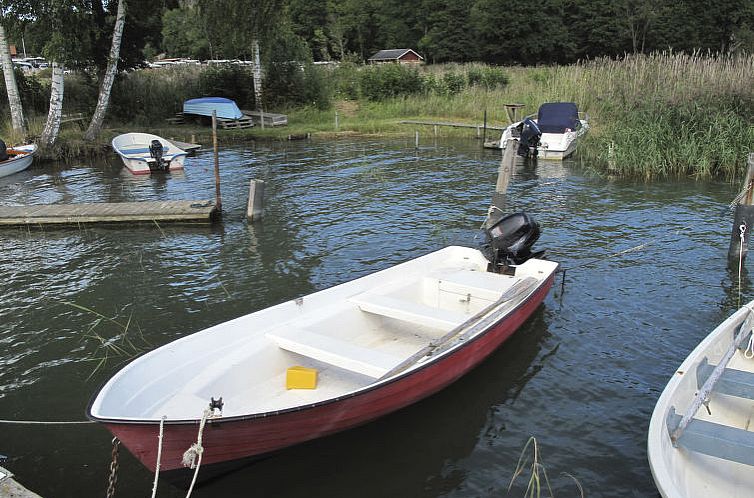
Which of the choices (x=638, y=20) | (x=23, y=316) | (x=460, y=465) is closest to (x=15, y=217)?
(x=23, y=316)

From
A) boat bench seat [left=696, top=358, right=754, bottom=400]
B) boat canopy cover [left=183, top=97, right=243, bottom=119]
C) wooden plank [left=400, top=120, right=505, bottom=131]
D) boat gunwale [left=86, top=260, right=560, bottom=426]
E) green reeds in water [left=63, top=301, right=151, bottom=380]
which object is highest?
boat canopy cover [left=183, top=97, right=243, bottom=119]

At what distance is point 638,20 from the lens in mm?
55625

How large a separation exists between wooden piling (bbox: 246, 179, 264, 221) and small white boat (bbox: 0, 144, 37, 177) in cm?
1015

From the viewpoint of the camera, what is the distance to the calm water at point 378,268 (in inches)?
203

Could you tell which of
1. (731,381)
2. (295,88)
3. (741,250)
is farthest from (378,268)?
(295,88)

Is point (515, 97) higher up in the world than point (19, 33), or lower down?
lower down

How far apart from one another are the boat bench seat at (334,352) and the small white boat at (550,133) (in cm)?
1437

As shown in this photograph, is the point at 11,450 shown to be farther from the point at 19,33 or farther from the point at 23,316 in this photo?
the point at 19,33

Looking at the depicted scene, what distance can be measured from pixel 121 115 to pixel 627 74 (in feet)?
74.0

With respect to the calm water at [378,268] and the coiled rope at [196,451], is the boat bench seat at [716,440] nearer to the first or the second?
the calm water at [378,268]

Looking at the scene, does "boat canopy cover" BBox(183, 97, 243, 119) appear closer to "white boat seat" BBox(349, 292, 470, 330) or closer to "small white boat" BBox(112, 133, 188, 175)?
"small white boat" BBox(112, 133, 188, 175)

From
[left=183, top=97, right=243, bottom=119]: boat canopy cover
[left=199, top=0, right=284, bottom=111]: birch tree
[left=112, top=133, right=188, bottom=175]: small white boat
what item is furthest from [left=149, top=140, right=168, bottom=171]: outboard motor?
[left=183, top=97, right=243, bottom=119]: boat canopy cover

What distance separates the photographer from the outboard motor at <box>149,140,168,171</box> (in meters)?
18.1

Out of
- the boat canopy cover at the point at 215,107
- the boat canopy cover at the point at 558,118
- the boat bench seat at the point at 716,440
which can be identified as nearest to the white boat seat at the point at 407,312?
the boat bench seat at the point at 716,440
